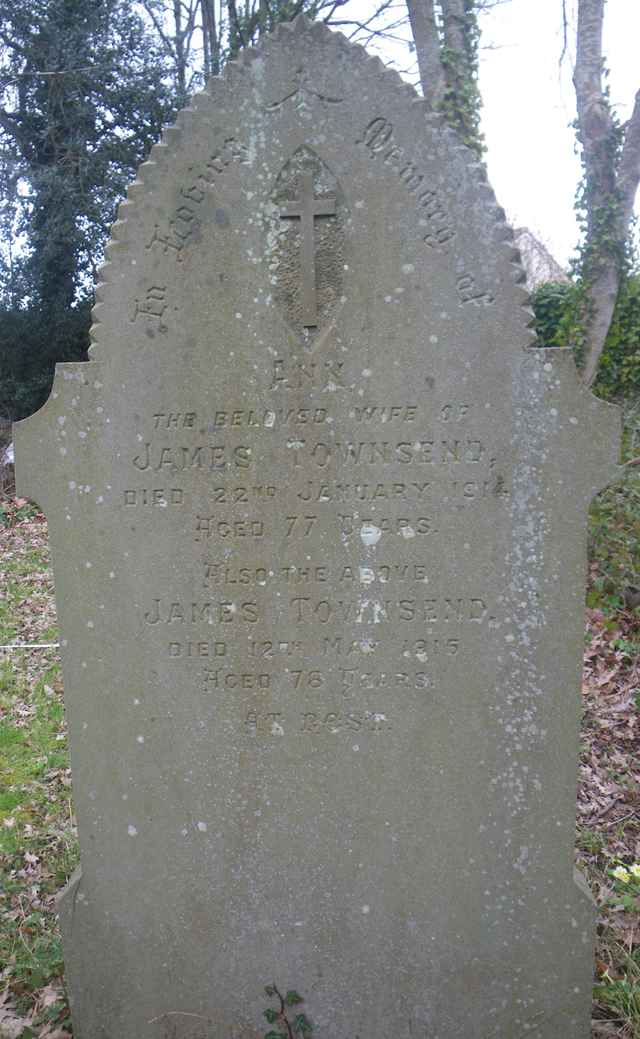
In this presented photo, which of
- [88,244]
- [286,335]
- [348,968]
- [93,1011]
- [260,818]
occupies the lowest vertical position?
[93,1011]

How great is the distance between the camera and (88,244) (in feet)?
46.2

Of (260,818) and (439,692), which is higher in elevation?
(439,692)

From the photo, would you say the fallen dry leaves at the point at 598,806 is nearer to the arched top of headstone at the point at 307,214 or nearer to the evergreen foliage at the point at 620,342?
the arched top of headstone at the point at 307,214

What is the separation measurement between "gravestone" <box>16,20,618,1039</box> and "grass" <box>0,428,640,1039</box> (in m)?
0.40

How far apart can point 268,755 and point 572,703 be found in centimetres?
115

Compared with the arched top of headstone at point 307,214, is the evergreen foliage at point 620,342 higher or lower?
higher

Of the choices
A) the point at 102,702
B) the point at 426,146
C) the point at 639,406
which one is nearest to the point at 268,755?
the point at 102,702

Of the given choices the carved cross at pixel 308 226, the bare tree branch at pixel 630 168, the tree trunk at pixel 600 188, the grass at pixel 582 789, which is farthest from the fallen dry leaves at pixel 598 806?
the bare tree branch at pixel 630 168

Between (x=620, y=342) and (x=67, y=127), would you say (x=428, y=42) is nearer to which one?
(x=620, y=342)

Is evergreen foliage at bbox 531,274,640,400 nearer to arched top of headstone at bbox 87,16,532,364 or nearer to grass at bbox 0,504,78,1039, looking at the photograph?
grass at bbox 0,504,78,1039

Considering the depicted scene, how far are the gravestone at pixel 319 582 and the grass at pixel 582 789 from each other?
40 centimetres

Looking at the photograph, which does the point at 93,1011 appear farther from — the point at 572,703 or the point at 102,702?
the point at 572,703

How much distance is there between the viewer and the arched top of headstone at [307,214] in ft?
8.11

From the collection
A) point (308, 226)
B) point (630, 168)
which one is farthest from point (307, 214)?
point (630, 168)
